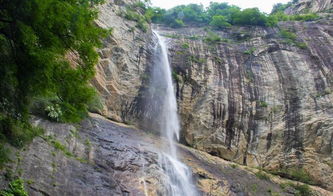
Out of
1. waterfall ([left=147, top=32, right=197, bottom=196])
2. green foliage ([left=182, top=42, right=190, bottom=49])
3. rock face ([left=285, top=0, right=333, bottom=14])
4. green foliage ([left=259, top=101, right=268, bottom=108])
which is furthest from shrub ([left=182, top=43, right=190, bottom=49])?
rock face ([left=285, top=0, right=333, bottom=14])

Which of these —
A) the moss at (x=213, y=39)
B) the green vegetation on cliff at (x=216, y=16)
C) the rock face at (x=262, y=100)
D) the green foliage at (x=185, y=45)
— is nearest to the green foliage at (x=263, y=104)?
the rock face at (x=262, y=100)

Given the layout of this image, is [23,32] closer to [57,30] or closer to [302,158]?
[57,30]

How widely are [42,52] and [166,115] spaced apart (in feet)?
47.2

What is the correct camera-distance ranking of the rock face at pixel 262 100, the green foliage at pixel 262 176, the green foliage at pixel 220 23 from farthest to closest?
1. the green foliage at pixel 220 23
2. the rock face at pixel 262 100
3. the green foliage at pixel 262 176

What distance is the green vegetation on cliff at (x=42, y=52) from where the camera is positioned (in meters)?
6.71

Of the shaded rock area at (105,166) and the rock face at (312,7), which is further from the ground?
the rock face at (312,7)

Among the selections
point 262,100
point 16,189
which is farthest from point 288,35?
point 16,189

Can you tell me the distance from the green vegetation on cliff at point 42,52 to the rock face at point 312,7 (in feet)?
101

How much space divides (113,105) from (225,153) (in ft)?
22.6

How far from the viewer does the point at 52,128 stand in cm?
1277

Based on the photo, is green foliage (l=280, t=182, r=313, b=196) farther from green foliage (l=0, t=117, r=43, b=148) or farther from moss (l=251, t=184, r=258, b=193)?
green foliage (l=0, t=117, r=43, b=148)

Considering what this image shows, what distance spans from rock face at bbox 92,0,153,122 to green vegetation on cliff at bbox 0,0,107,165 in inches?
428

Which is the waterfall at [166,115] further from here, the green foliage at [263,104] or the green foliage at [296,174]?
the green foliage at [296,174]

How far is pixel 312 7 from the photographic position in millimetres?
37094
